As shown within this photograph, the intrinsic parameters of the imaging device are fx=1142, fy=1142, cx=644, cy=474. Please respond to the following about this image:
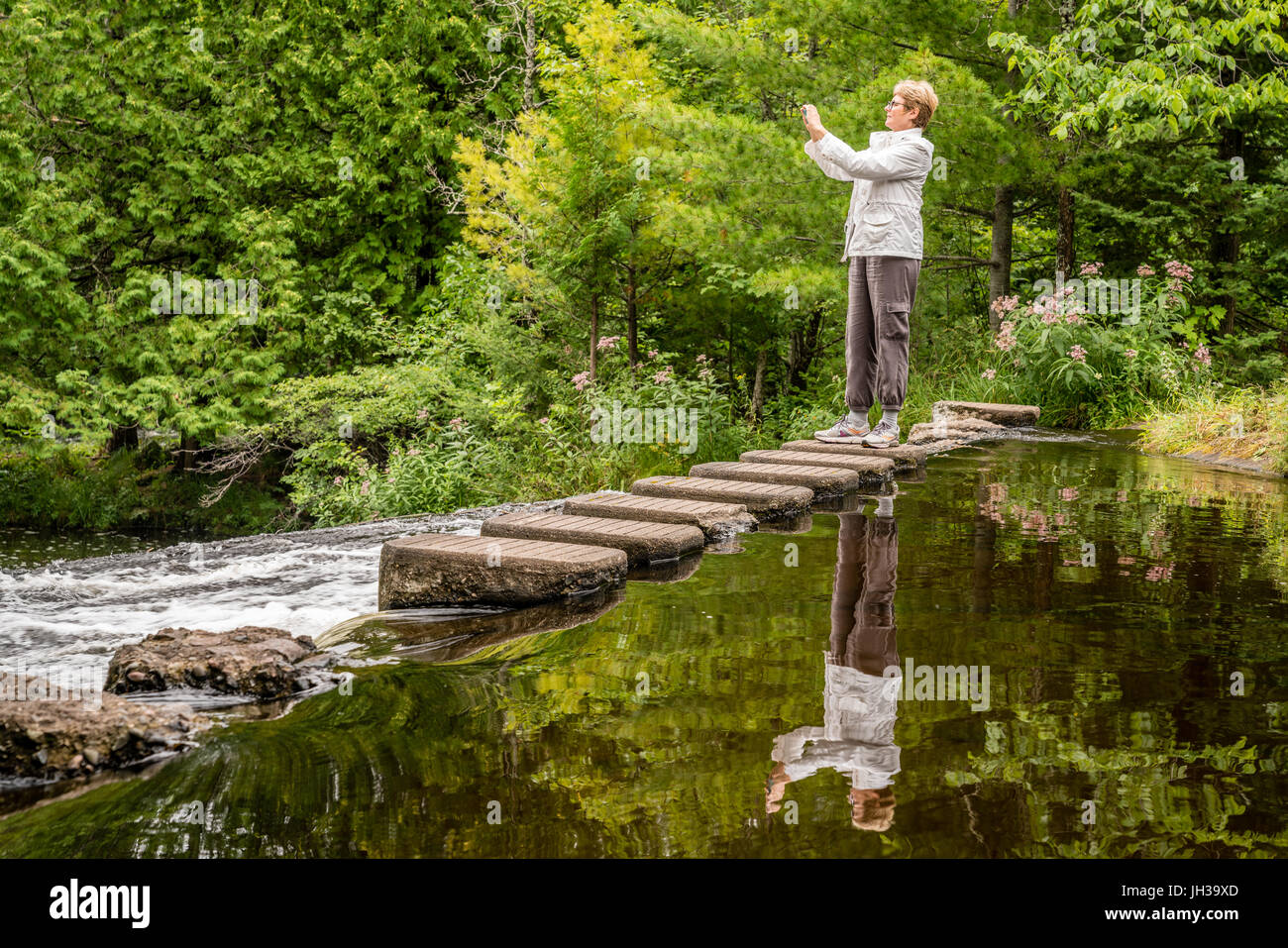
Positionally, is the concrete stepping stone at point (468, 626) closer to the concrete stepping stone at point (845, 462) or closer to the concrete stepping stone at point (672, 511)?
the concrete stepping stone at point (672, 511)

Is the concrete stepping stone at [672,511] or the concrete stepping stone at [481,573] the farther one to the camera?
the concrete stepping stone at [672,511]

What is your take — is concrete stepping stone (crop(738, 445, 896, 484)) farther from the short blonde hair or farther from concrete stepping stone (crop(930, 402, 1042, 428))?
concrete stepping stone (crop(930, 402, 1042, 428))

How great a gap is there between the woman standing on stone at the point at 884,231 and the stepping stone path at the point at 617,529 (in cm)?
58

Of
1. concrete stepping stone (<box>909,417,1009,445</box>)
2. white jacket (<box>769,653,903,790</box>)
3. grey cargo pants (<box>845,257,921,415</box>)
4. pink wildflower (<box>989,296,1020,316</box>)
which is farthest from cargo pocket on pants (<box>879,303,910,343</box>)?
pink wildflower (<box>989,296,1020,316</box>)

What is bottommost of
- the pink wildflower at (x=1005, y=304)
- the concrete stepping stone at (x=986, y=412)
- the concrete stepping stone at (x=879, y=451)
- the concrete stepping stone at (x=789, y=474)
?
the concrete stepping stone at (x=789, y=474)

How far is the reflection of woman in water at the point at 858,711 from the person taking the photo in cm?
218

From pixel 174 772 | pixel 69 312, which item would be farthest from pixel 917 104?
pixel 69 312

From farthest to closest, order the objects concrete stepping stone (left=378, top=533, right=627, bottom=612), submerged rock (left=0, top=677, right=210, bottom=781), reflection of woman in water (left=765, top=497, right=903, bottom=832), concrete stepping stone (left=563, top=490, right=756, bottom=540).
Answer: concrete stepping stone (left=563, top=490, right=756, bottom=540)
concrete stepping stone (left=378, top=533, right=627, bottom=612)
submerged rock (left=0, top=677, right=210, bottom=781)
reflection of woman in water (left=765, top=497, right=903, bottom=832)

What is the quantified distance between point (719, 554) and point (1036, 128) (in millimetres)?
10714

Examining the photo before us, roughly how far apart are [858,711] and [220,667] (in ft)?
5.46

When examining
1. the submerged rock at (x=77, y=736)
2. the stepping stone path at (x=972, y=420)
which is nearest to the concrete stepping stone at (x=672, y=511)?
the submerged rock at (x=77, y=736)

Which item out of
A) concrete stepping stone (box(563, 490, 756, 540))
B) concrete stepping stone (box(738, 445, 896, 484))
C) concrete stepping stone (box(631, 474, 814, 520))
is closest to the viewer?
concrete stepping stone (box(563, 490, 756, 540))

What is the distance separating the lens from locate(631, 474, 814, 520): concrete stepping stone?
558 cm
